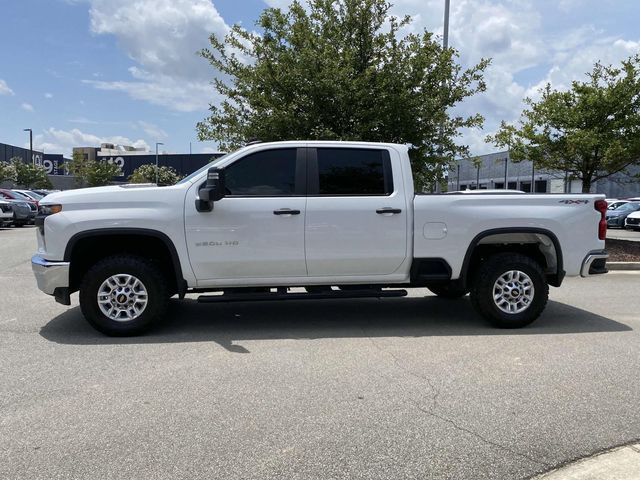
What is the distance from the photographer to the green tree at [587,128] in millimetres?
14164

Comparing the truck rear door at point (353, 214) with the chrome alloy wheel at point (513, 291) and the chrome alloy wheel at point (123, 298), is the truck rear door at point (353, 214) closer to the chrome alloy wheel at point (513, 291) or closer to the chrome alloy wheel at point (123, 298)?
the chrome alloy wheel at point (513, 291)

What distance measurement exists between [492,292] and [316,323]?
208cm

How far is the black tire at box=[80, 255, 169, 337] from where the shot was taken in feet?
19.2

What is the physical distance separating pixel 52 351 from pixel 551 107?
13.9 metres

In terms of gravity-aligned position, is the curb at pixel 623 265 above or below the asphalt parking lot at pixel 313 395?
above

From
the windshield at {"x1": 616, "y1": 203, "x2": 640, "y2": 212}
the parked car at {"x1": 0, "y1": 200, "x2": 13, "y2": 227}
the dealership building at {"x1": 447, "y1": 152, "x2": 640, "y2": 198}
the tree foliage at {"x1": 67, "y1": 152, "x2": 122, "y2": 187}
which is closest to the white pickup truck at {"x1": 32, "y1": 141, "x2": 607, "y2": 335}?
the parked car at {"x1": 0, "y1": 200, "x2": 13, "y2": 227}

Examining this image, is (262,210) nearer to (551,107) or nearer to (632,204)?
(551,107)

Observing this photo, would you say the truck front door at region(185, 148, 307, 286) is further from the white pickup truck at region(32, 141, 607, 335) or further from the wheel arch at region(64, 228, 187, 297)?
the wheel arch at region(64, 228, 187, 297)

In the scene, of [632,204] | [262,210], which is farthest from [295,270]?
[632,204]

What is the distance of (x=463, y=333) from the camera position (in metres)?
6.31

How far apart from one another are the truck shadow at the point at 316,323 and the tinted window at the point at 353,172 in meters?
1.59

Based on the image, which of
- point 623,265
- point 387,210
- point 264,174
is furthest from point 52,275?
point 623,265

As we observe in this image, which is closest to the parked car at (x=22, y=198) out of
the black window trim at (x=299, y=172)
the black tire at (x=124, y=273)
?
the black tire at (x=124, y=273)

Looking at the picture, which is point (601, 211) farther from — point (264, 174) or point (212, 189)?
point (212, 189)
